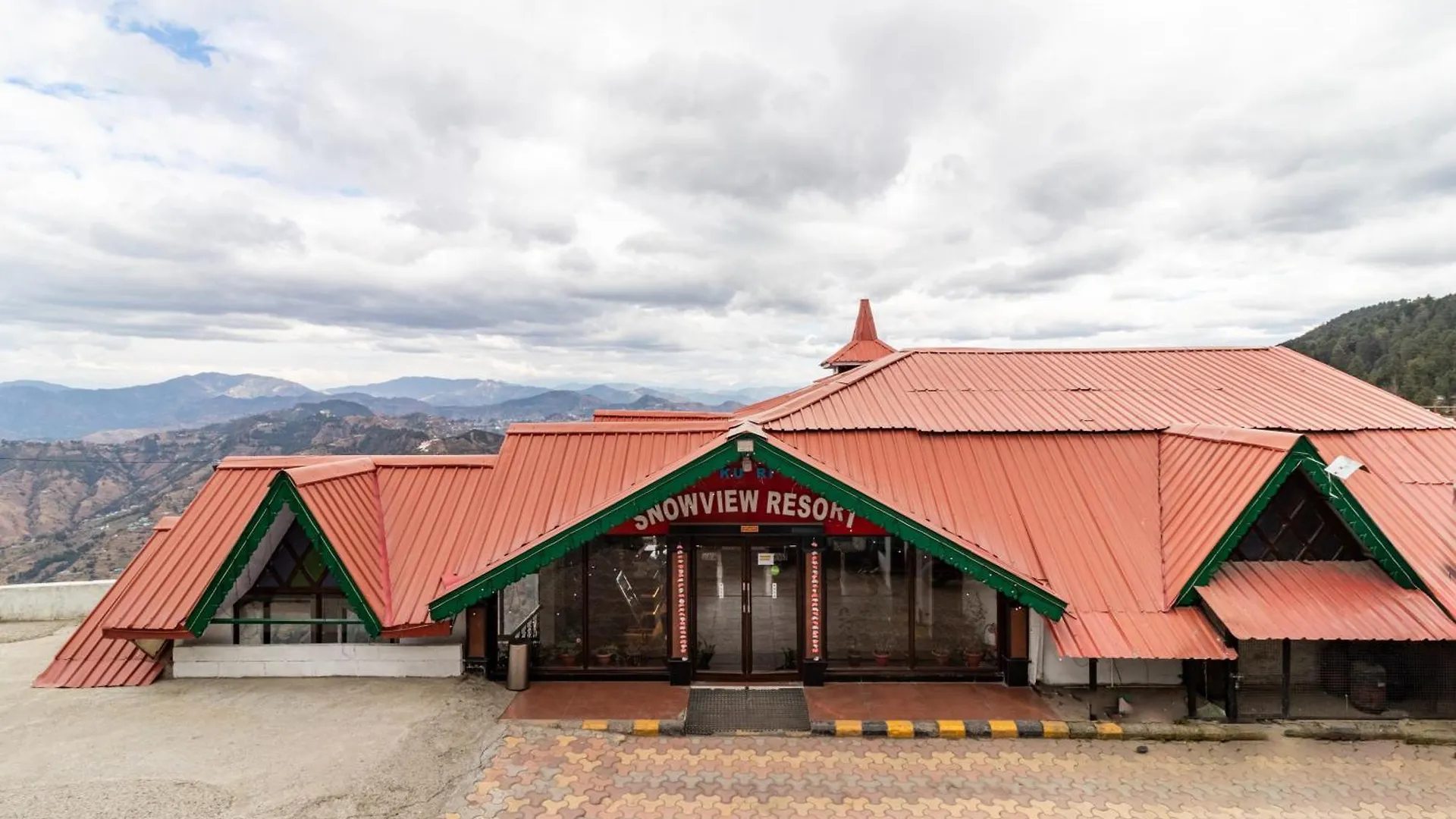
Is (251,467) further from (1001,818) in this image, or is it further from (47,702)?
(1001,818)

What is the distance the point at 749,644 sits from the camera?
40.0 feet

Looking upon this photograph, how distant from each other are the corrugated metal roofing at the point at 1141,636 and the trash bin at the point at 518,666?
860cm

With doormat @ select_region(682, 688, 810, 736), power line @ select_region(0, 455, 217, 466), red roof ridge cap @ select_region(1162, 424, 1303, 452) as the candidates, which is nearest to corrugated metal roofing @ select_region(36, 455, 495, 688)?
doormat @ select_region(682, 688, 810, 736)

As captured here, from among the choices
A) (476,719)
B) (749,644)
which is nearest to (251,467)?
(476,719)

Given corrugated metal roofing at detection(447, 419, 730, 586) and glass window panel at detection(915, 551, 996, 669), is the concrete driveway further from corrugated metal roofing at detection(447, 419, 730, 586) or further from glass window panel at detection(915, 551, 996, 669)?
glass window panel at detection(915, 551, 996, 669)

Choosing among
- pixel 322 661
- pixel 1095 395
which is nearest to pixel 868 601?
pixel 1095 395

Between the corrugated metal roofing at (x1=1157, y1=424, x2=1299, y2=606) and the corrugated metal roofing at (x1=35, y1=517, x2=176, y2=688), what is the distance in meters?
17.2

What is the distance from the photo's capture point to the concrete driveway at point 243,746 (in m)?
8.51

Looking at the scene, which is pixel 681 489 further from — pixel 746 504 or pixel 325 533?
pixel 325 533

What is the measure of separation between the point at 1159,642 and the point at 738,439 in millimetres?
7112

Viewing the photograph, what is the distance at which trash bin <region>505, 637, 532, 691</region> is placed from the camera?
38.5ft

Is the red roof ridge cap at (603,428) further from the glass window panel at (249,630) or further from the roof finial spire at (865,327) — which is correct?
the roof finial spire at (865,327)

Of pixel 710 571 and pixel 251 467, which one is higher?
pixel 251 467

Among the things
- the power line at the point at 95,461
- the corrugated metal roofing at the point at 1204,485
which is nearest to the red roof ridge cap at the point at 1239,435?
the corrugated metal roofing at the point at 1204,485
